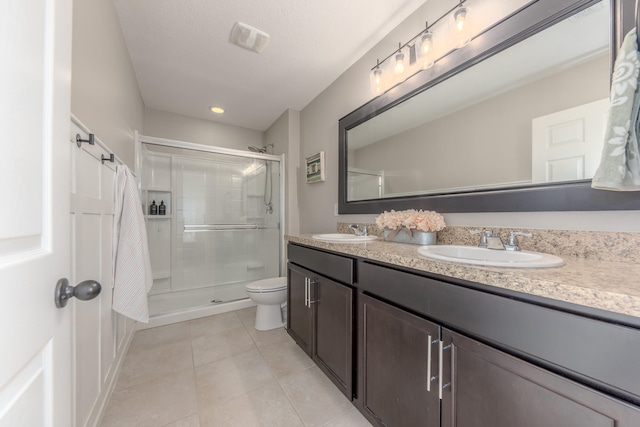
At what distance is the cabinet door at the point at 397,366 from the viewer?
83cm

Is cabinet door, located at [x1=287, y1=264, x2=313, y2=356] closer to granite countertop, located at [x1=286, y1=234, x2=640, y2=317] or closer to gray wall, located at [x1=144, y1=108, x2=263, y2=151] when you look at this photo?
granite countertop, located at [x1=286, y1=234, x2=640, y2=317]

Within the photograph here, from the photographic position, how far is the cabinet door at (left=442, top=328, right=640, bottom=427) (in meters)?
0.51

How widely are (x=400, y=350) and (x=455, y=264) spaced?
443mm

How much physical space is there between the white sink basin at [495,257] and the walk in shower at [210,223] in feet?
7.03

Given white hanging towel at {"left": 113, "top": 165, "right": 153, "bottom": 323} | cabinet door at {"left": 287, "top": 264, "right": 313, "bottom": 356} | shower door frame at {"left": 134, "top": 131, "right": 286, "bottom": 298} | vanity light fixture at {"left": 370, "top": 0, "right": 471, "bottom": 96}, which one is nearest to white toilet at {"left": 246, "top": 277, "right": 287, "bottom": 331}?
cabinet door at {"left": 287, "top": 264, "right": 313, "bottom": 356}

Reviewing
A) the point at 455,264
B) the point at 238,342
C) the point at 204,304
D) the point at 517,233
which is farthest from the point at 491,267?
the point at 204,304

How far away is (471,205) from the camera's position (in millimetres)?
1195

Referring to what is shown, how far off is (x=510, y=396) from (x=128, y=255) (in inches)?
71.0

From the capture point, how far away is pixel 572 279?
0.58 m

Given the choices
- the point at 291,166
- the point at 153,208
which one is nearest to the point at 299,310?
the point at 291,166

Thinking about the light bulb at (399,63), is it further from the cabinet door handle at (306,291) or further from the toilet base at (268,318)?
the toilet base at (268,318)

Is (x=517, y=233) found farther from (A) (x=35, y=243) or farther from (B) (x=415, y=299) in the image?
(A) (x=35, y=243)

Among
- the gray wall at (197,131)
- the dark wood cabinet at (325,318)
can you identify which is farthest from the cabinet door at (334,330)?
the gray wall at (197,131)

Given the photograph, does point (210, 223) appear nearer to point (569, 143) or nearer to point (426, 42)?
point (426, 42)
